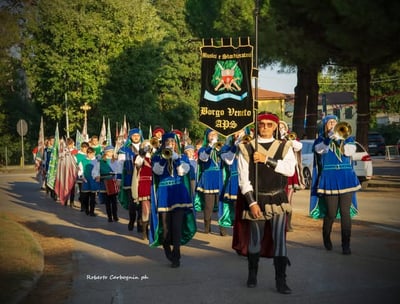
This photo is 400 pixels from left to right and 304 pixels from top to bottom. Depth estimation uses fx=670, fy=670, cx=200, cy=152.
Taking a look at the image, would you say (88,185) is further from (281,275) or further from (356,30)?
(281,275)

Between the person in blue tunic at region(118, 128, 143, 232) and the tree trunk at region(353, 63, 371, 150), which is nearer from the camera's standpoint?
the person in blue tunic at region(118, 128, 143, 232)

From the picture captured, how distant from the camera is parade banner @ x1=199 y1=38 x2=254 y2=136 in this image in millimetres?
14227

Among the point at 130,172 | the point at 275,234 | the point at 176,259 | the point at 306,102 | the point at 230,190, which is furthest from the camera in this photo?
the point at 306,102

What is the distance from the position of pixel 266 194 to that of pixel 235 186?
399 centimetres

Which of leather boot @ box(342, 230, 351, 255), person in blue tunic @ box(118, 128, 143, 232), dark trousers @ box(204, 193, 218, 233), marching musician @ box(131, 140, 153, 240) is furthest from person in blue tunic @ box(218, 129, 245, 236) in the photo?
leather boot @ box(342, 230, 351, 255)

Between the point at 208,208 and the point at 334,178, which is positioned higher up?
the point at 334,178

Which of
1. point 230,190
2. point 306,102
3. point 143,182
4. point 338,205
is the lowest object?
point 338,205

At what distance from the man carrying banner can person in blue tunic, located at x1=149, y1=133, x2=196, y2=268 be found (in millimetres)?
1868

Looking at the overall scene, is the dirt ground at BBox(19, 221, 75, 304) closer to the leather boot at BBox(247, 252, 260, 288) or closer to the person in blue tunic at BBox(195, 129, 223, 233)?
the leather boot at BBox(247, 252, 260, 288)

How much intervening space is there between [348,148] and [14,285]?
16.3ft

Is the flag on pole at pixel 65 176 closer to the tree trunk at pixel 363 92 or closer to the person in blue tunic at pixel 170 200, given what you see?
the person in blue tunic at pixel 170 200

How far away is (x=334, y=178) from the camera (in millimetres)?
9555

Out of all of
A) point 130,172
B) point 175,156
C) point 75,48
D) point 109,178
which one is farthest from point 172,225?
point 75,48

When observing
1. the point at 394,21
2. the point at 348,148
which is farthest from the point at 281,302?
the point at 394,21
